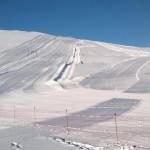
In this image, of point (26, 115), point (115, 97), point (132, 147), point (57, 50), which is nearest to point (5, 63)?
point (57, 50)

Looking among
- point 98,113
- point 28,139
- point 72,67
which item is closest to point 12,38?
point 72,67

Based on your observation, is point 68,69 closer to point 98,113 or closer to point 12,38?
point 98,113

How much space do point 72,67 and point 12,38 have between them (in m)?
36.0

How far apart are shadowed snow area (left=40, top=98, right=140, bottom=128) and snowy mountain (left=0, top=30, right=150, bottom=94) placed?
16.7ft

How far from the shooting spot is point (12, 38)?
72125 millimetres

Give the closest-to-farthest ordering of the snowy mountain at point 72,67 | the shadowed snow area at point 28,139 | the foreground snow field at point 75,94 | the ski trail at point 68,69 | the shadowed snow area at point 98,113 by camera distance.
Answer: the shadowed snow area at point 28,139
the foreground snow field at point 75,94
the shadowed snow area at point 98,113
the snowy mountain at point 72,67
the ski trail at point 68,69

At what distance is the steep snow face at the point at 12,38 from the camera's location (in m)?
64.6

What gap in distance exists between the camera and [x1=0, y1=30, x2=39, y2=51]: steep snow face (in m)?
64.6

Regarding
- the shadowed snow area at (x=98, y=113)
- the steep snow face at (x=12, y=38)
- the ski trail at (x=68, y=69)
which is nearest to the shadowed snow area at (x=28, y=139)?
the shadowed snow area at (x=98, y=113)

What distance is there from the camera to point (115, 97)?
24422 millimetres

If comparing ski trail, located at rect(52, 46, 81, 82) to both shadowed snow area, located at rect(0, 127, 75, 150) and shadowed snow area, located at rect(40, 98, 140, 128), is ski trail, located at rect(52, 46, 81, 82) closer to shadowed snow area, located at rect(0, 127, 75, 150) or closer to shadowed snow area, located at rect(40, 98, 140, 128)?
shadowed snow area, located at rect(40, 98, 140, 128)

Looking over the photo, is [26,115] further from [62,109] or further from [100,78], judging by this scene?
[100,78]

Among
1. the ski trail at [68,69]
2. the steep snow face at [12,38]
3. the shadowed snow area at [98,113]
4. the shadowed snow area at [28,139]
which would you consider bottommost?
the shadowed snow area at [28,139]

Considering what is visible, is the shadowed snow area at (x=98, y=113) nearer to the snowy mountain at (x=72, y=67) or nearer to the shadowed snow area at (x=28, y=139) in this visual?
the shadowed snow area at (x=28, y=139)
